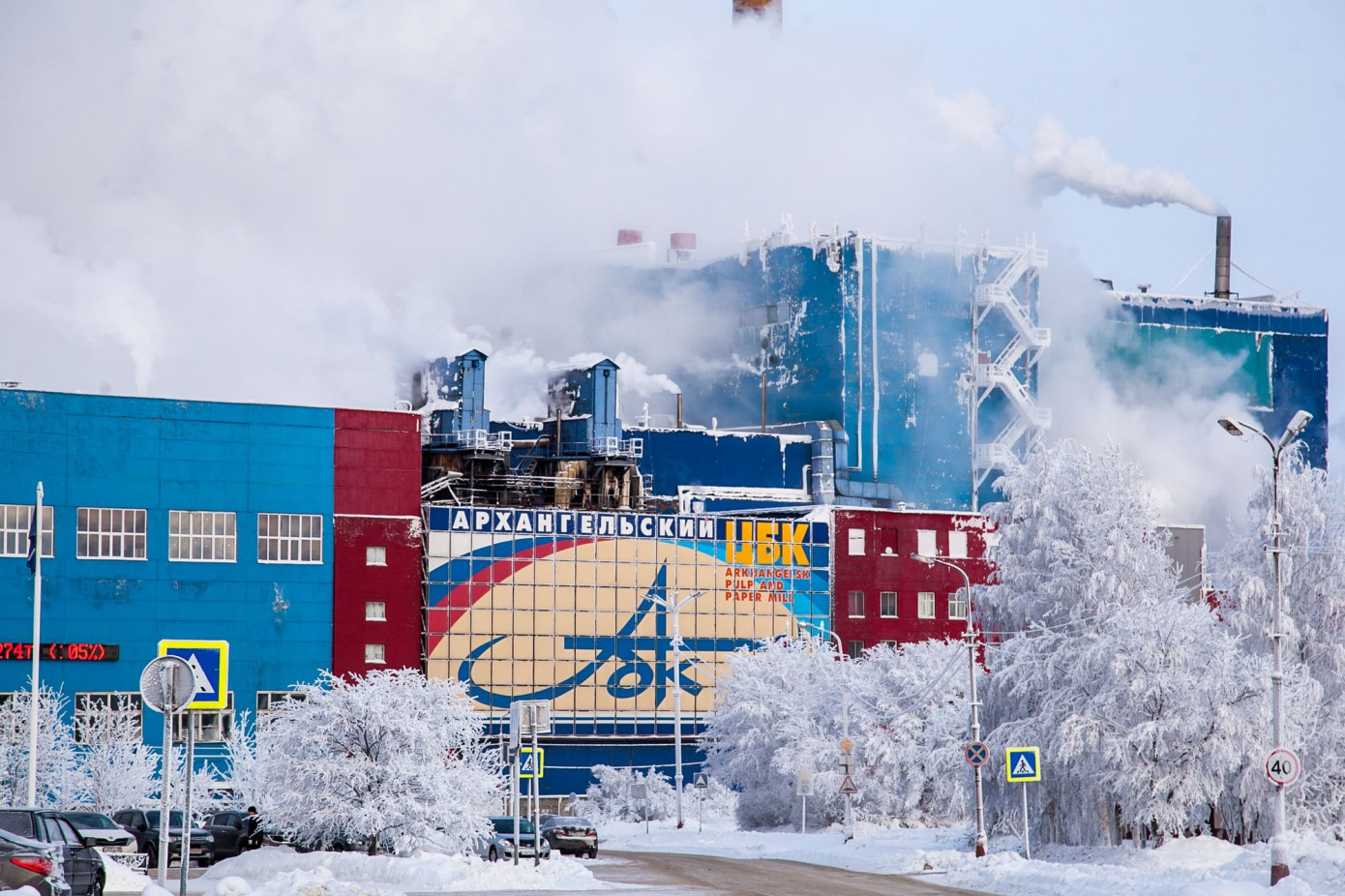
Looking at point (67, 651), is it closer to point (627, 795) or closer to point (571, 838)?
point (627, 795)

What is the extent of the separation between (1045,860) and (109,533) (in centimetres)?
5451

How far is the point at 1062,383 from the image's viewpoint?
140250 millimetres

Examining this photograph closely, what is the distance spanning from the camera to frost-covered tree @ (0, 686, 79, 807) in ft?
237

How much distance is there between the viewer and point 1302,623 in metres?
54.9

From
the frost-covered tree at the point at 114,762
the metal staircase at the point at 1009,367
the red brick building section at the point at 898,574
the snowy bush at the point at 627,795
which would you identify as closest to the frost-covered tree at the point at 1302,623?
the snowy bush at the point at 627,795

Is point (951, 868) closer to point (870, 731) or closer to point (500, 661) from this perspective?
point (870, 731)

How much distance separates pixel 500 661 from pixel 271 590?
13966 millimetres

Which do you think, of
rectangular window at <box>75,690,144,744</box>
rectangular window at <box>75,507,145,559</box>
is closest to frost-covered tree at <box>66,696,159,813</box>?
rectangular window at <box>75,690,144,744</box>

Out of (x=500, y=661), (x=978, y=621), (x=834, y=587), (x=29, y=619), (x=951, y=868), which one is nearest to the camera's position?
(x=951, y=868)

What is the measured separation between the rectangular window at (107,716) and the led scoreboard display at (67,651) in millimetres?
1622

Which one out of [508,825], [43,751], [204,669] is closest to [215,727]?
[43,751]

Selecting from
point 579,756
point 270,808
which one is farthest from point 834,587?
point 270,808

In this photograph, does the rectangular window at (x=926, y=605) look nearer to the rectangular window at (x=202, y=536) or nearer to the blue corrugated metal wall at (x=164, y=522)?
the blue corrugated metal wall at (x=164, y=522)

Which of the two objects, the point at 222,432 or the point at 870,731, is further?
the point at 222,432
